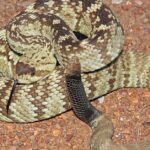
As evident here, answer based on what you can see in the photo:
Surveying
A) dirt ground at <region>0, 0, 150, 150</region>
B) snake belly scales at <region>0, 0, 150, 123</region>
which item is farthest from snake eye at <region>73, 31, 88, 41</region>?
dirt ground at <region>0, 0, 150, 150</region>

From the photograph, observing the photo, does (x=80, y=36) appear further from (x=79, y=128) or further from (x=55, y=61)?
(x=79, y=128)

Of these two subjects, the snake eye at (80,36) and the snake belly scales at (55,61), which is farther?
the snake eye at (80,36)

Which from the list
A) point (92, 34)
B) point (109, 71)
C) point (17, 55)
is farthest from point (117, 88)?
point (17, 55)

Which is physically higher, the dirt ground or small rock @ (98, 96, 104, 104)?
small rock @ (98, 96, 104, 104)

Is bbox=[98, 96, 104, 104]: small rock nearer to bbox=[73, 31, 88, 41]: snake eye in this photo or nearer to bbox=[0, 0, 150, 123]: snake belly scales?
bbox=[0, 0, 150, 123]: snake belly scales

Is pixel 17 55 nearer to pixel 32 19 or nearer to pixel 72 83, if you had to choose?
pixel 32 19

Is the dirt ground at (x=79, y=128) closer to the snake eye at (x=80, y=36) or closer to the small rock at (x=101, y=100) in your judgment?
the small rock at (x=101, y=100)

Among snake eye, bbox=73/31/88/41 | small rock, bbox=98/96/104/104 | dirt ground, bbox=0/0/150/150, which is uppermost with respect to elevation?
snake eye, bbox=73/31/88/41

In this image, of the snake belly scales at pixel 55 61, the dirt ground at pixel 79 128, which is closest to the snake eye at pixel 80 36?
the snake belly scales at pixel 55 61
